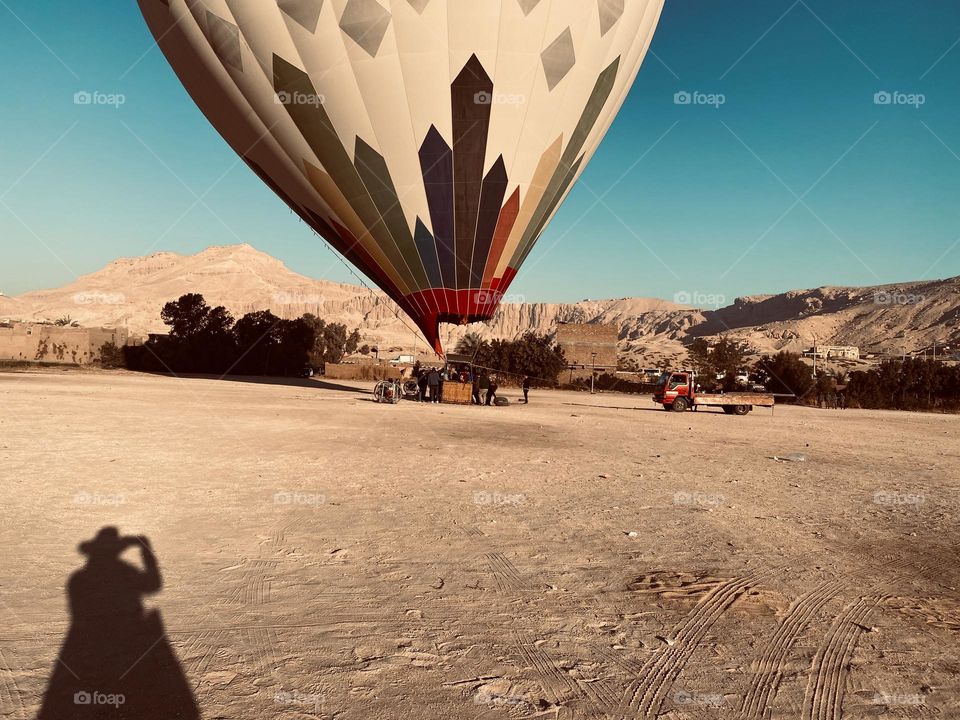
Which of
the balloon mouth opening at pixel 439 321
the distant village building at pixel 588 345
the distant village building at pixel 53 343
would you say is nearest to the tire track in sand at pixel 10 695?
the balloon mouth opening at pixel 439 321

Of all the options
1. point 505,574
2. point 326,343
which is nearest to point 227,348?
point 326,343

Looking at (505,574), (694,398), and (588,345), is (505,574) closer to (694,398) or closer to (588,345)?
(694,398)

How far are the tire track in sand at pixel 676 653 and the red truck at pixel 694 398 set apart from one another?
22857mm

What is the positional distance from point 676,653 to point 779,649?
0.76 metres

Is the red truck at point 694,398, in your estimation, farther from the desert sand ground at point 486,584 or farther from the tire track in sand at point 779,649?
the tire track in sand at point 779,649

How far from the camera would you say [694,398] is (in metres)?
27.5

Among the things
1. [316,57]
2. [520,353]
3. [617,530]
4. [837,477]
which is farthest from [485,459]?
[520,353]

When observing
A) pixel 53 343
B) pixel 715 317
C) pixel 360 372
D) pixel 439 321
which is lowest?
pixel 360 372

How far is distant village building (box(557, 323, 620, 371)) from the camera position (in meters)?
65.1

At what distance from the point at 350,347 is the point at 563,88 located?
208 feet

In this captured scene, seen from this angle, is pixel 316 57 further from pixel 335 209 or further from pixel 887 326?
pixel 887 326

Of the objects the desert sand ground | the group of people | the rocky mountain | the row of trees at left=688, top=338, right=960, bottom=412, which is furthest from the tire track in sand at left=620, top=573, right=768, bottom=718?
the rocky mountain

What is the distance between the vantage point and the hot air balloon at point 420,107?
55.4 ft

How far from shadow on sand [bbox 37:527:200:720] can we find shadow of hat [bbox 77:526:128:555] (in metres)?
0.62
